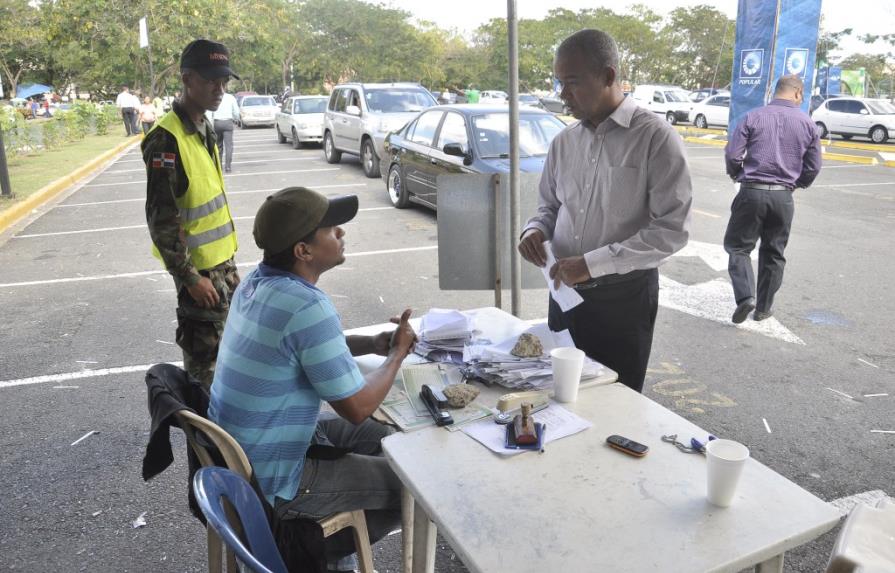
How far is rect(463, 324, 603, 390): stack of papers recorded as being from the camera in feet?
7.88

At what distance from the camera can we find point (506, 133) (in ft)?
27.5

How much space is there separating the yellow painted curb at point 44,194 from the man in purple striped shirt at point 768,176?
9452 mm

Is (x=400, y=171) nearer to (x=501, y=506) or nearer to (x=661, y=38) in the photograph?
(x=501, y=506)

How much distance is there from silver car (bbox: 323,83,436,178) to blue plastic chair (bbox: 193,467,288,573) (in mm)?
11407

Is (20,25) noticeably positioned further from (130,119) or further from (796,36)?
(796,36)

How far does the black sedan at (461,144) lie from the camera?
8.05 m

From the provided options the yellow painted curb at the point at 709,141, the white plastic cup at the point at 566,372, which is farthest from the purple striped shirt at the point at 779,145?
the yellow painted curb at the point at 709,141

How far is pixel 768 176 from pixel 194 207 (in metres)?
4.29

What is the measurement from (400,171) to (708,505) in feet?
29.6

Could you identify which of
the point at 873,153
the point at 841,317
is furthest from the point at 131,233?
the point at 873,153

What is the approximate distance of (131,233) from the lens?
9.34 meters

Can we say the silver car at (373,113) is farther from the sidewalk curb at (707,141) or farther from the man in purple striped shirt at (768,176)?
the sidewalk curb at (707,141)

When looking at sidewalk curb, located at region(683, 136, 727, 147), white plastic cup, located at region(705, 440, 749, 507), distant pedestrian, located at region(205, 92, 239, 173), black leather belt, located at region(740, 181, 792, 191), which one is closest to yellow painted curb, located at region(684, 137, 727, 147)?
sidewalk curb, located at region(683, 136, 727, 147)

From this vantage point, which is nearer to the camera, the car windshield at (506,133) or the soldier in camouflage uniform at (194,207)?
the soldier in camouflage uniform at (194,207)
